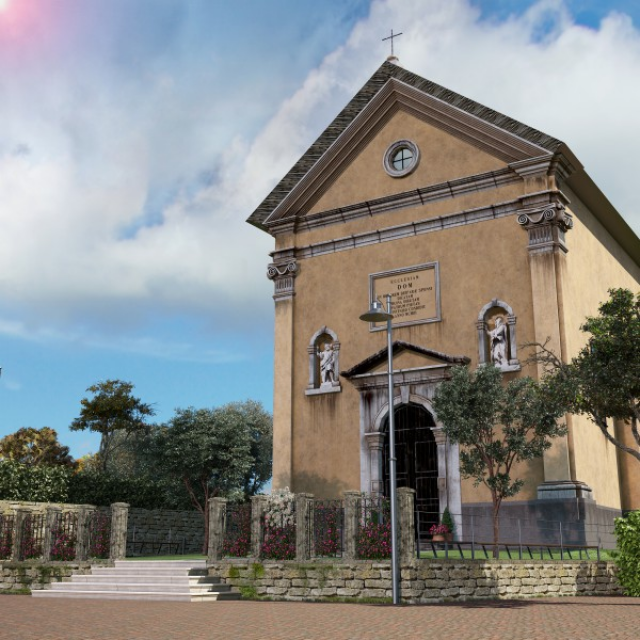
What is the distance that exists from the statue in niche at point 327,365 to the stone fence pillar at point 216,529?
8016 mm

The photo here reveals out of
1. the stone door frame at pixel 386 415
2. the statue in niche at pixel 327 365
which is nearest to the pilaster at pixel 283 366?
the statue in niche at pixel 327 365

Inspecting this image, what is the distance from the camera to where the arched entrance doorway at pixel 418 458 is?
82.7 feet

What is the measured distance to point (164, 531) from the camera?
109 feet

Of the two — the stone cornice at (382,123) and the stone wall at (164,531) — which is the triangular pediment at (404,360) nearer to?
the stone cornice at (382,123)

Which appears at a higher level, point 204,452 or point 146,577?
point 204,452

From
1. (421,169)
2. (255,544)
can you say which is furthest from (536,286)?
(255,544)

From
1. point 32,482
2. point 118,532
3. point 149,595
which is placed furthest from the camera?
point 32,482

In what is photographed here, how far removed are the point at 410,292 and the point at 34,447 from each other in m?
37.2

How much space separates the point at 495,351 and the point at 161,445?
17.8 meters

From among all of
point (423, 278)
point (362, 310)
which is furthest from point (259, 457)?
point (423, 278)

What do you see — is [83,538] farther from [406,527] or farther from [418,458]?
[418,458]

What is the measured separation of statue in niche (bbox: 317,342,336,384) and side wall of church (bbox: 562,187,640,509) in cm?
782

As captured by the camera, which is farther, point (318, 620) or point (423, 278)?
point (423, 278)

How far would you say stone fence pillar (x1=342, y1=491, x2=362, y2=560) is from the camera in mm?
18109
